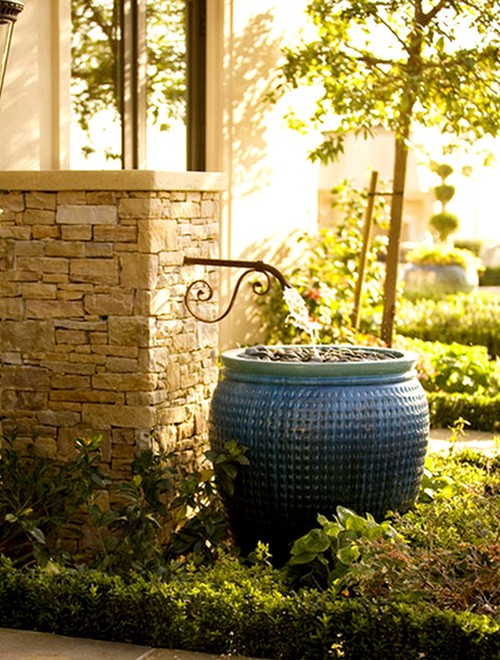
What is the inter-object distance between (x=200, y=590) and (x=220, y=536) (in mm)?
724

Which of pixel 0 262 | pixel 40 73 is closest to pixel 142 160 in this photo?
pixel 40 73

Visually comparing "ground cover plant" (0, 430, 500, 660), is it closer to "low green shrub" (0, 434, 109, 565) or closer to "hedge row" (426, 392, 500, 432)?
"low green shrub" (0, 434, 109, 565)

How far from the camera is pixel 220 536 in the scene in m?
5.14

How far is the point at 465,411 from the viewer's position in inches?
332

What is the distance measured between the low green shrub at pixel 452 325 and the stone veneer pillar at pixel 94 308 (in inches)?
259

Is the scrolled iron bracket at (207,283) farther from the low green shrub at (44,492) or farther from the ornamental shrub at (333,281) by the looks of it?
the ornamental shrub at (333,281)

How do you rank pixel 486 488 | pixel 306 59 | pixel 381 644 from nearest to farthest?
pixel 381 644, pixel 486 488, pixel 306 59

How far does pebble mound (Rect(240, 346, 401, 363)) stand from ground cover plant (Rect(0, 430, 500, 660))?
24.0 inches

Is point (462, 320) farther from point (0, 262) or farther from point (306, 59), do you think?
point (0, 262)

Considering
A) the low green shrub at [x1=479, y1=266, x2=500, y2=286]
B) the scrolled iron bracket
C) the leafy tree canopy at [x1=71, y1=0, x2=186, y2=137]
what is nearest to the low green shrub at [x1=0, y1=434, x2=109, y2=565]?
the scrolled iron bracket

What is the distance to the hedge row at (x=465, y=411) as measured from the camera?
8391 millimetres

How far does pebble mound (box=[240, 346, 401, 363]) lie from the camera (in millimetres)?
5602

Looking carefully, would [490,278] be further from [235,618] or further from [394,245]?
[235,618]

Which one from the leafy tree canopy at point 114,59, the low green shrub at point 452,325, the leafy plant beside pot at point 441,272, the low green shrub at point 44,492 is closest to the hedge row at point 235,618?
the low green shrub at point 44,492
